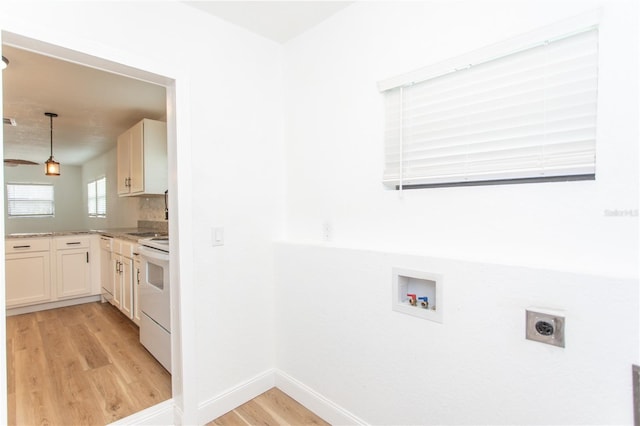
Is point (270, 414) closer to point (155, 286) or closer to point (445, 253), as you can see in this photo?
point (155, 286)

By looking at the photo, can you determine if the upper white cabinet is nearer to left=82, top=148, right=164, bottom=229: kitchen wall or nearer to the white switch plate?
left=82, top=148, right=164, bottom=229: kitchen wall

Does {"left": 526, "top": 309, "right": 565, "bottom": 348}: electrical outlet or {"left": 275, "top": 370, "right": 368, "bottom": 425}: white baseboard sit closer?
{"left": 526, "top": 309, "right": 565, "bottom": 348}: electrical outlet

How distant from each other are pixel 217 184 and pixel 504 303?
1587mm

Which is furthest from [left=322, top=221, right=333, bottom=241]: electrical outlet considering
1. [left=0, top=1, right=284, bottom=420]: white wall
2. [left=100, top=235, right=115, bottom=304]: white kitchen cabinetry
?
[left=100, top=235, right=115, bottom=304]: white kitchen cabinetry

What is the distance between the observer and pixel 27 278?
3762 mm

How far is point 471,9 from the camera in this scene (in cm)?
135

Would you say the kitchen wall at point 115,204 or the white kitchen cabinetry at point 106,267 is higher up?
the kitchen wall at point 115,204

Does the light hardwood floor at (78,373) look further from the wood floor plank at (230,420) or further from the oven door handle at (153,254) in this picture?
the oven door handle at (153,254)

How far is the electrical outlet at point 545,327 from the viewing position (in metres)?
1.09

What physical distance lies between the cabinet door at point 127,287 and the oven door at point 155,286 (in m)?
0.68

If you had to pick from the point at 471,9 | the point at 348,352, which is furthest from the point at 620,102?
the point at 348,352

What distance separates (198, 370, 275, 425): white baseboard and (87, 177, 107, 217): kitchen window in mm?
5908

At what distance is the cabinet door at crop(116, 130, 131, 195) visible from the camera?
3752 mm

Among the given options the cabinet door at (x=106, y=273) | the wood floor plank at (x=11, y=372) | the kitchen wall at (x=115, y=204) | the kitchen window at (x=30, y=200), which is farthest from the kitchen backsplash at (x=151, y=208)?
the kitchen window at (x=30, y=200)
